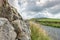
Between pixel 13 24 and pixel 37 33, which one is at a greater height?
pixel 13 24

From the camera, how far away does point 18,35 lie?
6.18 m

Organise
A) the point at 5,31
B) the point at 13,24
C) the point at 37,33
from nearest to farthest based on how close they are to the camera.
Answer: the point at 5,31
the point at 13,24
the point at 37,33

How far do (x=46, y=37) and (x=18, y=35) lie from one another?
3879 mm

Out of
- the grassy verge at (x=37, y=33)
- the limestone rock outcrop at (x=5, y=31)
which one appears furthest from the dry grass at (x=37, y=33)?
the limestone rock outcrop at (x=5, y=31)

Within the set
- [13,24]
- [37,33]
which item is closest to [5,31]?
[13,24]

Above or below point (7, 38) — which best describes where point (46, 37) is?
below

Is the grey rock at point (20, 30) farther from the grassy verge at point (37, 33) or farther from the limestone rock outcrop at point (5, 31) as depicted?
the grassy verge at point (37, 33)

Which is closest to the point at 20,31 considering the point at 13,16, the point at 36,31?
the point at 13,16

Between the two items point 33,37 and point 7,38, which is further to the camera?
point 33,37

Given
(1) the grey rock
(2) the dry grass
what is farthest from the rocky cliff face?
(2) the dry grass

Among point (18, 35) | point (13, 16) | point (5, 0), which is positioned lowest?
point (18, 35)

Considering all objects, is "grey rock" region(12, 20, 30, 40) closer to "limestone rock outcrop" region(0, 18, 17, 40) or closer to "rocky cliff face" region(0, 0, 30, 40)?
"rocky cliff face" region(0, 0, 30, 40)

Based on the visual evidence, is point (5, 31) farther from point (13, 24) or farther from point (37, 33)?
point (37, 33)

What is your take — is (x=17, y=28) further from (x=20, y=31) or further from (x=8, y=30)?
(x=8, y=30)
